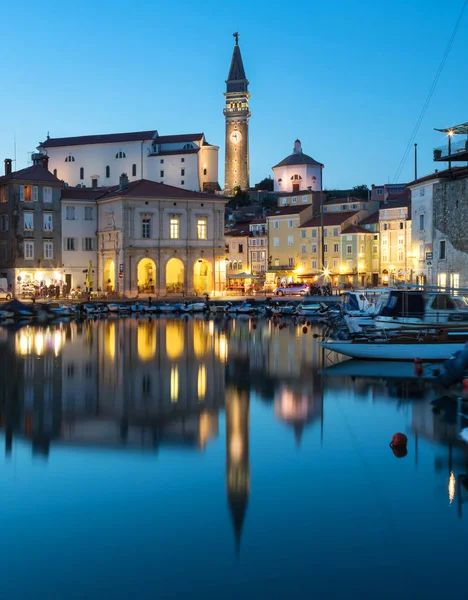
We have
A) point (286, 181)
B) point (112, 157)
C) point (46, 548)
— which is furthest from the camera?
point (286, 181)

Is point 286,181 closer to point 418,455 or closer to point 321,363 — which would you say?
point 321,363

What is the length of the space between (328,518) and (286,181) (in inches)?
4624

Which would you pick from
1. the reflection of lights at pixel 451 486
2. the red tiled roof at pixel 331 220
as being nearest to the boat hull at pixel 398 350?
the reflection of lights at pixel 451 486

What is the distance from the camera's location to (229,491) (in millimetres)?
13125

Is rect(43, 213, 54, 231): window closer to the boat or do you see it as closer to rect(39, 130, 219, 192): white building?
rect(39, 130, 219, 192): white building

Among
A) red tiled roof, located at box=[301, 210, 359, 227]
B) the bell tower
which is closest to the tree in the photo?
the bell tower

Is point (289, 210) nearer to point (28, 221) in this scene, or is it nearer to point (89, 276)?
point (89, 276)

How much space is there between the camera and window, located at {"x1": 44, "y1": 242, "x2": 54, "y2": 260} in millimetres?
70375

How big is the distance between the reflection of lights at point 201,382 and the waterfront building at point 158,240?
41.4m

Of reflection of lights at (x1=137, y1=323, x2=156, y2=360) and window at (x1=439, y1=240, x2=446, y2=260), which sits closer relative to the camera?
reflection of lights at (x1=137, y1=323, x2=156, y2=360)

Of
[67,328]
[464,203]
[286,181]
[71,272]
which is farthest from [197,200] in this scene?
[286,181]

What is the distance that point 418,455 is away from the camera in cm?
1530

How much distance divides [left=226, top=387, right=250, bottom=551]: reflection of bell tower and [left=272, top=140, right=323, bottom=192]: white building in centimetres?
10542

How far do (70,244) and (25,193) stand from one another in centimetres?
603
